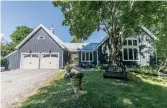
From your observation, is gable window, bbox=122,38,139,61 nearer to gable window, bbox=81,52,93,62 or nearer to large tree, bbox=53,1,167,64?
gable window, bbox=81,52,93,62

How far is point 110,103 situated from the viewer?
7809mm

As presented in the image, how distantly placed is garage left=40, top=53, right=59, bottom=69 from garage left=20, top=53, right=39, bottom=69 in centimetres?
74

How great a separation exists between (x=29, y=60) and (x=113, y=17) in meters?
13.8

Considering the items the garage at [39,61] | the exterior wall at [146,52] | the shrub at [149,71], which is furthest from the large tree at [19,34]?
the shrub at [149,71]

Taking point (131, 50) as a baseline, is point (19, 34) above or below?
above

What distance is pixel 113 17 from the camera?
17.8 metres

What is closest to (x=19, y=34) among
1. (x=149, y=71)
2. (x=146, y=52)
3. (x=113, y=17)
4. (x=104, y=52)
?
(x=104, y=52)

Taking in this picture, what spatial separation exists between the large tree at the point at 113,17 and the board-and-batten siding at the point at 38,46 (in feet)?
19.4

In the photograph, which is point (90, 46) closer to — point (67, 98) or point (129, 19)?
point (129, 19)

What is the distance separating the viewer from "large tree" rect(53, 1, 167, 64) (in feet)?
38.9

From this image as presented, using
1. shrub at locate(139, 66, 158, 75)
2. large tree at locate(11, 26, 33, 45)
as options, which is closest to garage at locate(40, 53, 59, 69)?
shrub at locate(139, 66, 158, 75)

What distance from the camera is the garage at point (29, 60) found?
85.6 ft

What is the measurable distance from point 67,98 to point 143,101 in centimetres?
337

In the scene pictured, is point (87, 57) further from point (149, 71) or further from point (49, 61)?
point (149, 71)
